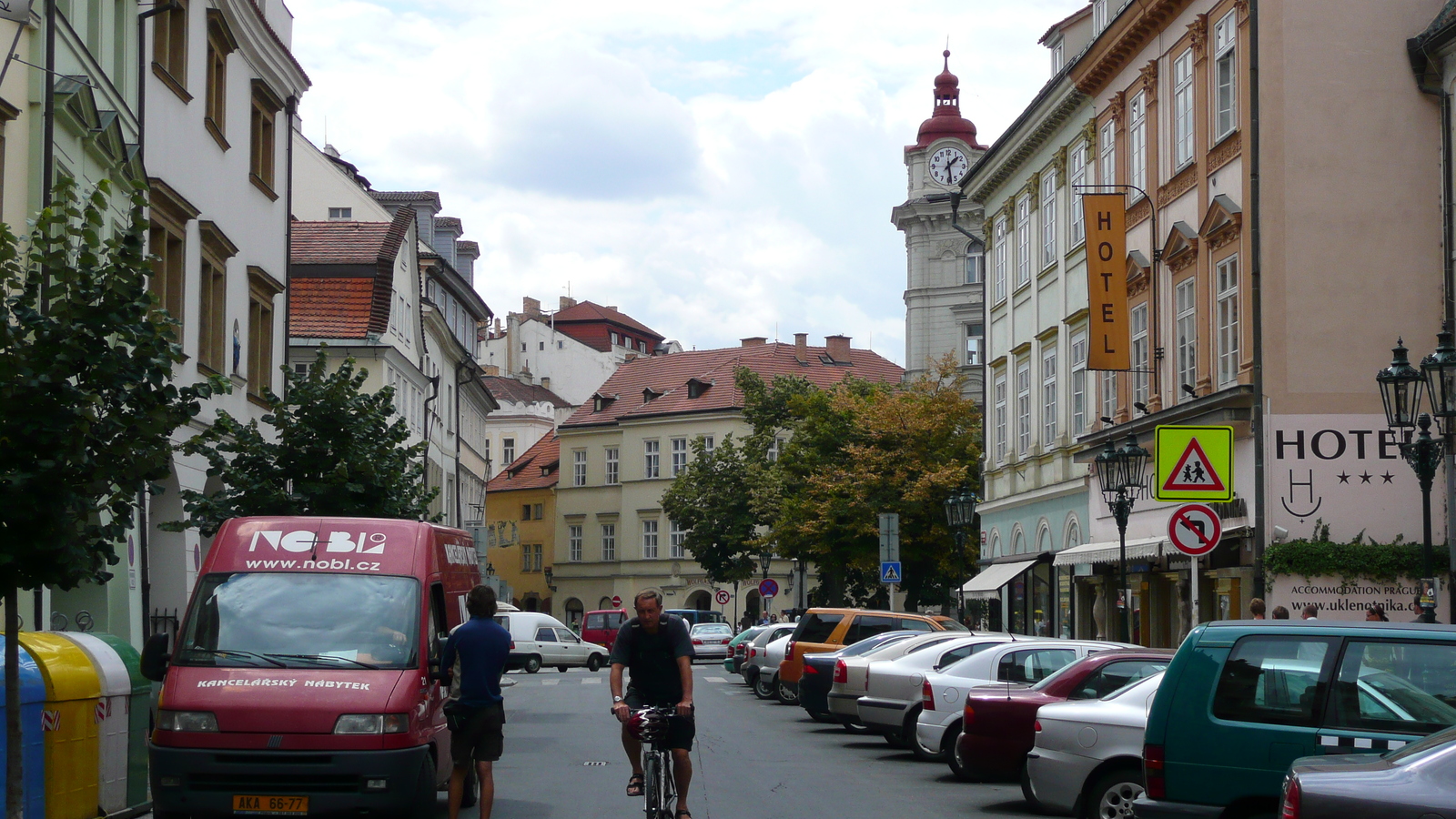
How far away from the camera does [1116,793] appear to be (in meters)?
12.9

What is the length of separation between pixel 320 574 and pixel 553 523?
281ft

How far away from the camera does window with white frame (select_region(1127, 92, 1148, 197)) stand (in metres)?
32.8

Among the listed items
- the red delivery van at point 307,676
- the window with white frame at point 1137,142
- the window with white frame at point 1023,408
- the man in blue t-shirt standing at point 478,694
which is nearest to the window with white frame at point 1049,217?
the window with white frame at point 1023,408

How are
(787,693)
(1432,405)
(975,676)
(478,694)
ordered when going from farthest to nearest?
(787,693)
(975,676)
(1432,405)
(478,694)

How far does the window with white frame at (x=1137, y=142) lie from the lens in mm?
32844

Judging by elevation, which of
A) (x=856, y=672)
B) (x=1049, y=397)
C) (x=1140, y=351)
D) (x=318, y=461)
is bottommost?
(x=856, y=672)

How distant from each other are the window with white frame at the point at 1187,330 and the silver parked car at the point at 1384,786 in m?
22.9

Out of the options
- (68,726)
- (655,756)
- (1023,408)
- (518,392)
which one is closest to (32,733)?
(68,726)

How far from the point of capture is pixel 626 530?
94.1m

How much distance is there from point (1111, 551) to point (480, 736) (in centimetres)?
2038

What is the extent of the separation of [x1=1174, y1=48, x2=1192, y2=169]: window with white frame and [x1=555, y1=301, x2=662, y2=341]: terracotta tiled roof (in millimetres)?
91855

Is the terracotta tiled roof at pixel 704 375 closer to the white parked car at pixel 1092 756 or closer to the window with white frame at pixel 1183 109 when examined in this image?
the window with white frame at pixel 1183 109

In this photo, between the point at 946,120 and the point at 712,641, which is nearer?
the point at 712,641

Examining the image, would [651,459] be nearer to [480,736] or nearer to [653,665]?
[480,736]
